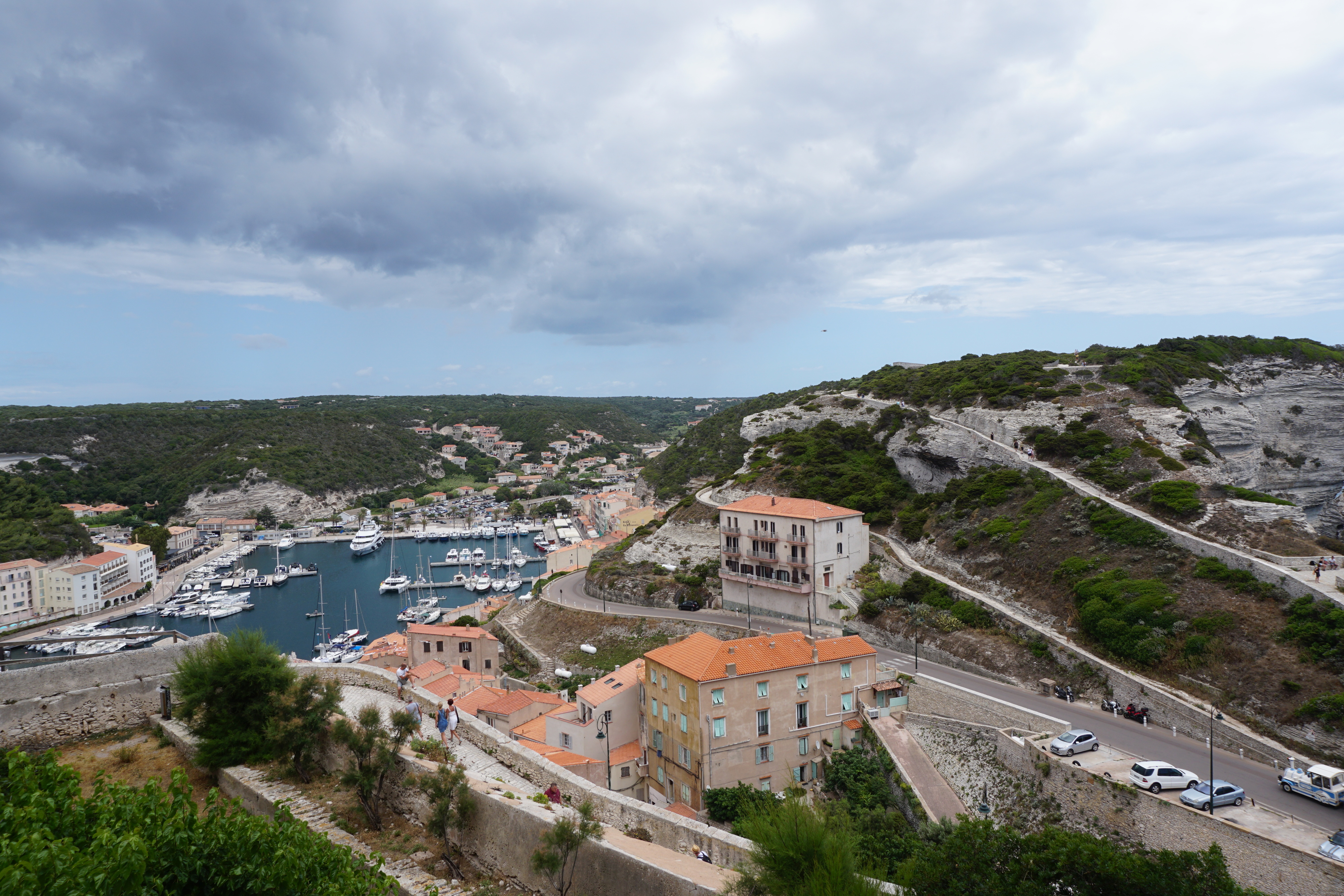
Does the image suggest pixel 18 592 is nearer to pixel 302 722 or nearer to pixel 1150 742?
pixel 302 722

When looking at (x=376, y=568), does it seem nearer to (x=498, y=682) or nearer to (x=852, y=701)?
(x=498, y=682)

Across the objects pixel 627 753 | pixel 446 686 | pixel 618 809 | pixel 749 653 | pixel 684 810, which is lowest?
pixel 627 753

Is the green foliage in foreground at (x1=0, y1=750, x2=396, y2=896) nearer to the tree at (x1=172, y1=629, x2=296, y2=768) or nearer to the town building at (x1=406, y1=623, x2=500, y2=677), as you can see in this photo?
the tree at (x1=172, y1=629, x2=296, y2=768)

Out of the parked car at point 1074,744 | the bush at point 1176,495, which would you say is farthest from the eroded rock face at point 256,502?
the parked car at point 1074,744

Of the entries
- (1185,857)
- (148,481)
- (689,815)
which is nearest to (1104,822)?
(1185,857)

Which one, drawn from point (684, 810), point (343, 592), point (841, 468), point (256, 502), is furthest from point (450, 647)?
point (256, 502)

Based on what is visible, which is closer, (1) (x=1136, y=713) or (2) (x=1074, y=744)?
(2) (x=1074, y=744)
